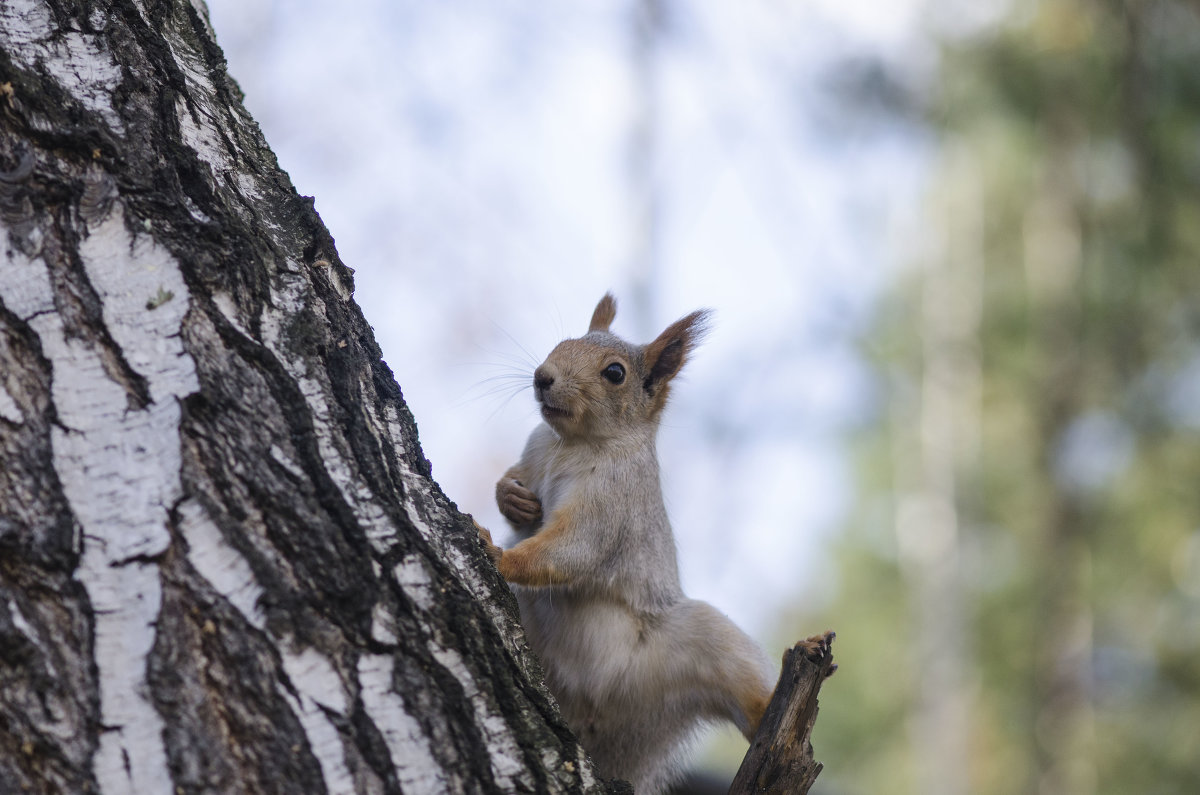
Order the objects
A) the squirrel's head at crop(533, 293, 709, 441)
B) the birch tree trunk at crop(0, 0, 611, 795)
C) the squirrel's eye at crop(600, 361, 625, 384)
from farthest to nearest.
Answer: the squirrel's eye at crop(600, 361, 625, 384) → the squirrel's head at crop(533, 293, 709, 441) → the birch tree trunk at crop(0, 0, 611, 795)

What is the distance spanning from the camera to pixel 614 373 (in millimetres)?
3170

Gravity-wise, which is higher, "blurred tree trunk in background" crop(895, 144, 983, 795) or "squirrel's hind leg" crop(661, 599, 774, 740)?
"blurred tree trunk in background" crop(895, 144, 983, 795)

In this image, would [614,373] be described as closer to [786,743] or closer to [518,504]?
[518,504]

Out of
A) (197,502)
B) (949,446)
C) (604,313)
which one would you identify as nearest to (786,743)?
(197,502)

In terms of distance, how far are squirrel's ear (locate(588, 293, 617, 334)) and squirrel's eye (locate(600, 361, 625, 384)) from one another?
40cm

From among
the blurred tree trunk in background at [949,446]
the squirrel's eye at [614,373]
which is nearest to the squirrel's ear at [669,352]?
the squirrel's eye at [614,373]

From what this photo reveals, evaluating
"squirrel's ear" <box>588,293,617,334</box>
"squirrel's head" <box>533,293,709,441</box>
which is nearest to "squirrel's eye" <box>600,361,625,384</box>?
"squirrel's head" <box>533,293,709,441</box>

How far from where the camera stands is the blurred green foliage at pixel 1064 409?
12727 millimetres

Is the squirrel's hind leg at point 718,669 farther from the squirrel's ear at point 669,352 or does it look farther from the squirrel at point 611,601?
the squirrel's ear at point 669,352

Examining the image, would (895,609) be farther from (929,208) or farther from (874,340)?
(929,208)

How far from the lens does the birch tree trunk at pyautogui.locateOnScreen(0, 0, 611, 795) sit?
4.32 feet

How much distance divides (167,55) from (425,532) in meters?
0.94

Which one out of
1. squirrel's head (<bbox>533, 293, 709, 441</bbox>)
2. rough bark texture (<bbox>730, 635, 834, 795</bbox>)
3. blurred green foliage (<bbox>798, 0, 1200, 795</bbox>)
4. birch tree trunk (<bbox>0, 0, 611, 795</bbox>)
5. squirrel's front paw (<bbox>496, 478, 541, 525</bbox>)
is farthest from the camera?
blurred green foliage (<bbox>798, 0, 1200, 795</bbox>)

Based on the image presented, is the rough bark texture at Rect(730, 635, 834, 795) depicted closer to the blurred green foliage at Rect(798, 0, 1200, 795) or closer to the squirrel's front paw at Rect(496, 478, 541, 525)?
the squirrel's front paw at Rect(496, 478, 541, 525)
